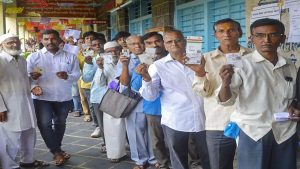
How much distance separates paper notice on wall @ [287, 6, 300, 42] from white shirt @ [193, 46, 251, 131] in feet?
4.69

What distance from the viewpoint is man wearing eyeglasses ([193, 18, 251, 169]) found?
3.09m

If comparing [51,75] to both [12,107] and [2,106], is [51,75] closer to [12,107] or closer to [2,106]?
[12,107]

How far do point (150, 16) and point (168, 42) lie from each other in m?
5.81

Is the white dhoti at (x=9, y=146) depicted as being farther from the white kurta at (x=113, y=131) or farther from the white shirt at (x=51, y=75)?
the white kurta at (x=113, y=131)

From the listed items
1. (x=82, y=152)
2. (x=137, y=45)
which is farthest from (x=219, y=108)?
(x=82, y=152)

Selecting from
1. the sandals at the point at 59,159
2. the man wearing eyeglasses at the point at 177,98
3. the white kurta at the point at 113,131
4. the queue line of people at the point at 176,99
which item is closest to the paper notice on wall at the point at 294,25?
the queue line of people at the point at 176,99

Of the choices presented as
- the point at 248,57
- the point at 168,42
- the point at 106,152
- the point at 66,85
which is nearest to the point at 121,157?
the point at 106,152

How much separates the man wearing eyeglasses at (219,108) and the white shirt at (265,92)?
24.2 inches

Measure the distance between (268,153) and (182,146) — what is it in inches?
42.7

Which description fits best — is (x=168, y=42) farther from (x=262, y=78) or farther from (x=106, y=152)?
(x=106, y=152)

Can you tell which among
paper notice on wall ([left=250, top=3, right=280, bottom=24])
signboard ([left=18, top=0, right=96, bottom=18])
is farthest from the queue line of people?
signboard ([left=18, top=0, right=96, bottom=18])

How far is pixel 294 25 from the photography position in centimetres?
430

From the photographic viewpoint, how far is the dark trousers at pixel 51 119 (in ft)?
16.4

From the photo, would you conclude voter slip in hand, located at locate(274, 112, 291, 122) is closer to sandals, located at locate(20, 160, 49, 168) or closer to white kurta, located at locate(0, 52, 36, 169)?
white kurta, located at locate(0, 52, 36, 169)
